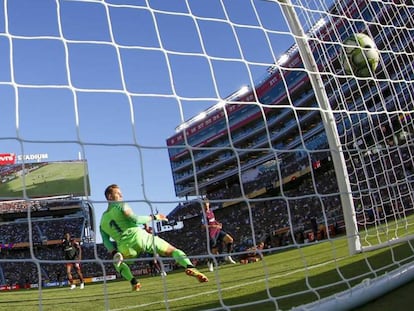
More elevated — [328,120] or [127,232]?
[328,120]

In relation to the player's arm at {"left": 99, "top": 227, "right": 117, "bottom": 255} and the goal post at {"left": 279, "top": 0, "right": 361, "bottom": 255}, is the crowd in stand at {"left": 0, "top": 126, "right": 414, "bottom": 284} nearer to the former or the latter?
the player's arm at {"left": 99, "top": 227, "right": 117, "bottom": 255}

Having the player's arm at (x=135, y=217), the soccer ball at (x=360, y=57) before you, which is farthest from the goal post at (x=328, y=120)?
the player's arm at (x=135, y=217)

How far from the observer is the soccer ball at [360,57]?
13.7 ft

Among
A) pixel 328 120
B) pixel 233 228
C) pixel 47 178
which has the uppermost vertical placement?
pixel 47 178

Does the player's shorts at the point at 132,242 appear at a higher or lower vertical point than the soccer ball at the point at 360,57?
lower

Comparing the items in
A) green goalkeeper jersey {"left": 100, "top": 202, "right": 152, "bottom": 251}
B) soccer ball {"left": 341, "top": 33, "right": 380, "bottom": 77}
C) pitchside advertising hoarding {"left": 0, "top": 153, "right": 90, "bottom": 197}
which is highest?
pitchside advertising hoarding {"left": 0, "top": 153, "right": 90, "bottom": 197}

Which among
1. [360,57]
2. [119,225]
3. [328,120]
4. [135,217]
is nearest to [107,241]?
[119,225]

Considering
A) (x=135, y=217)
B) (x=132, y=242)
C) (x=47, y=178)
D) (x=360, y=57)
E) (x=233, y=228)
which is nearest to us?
(x=360, y=57)

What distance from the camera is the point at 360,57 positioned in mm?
4188

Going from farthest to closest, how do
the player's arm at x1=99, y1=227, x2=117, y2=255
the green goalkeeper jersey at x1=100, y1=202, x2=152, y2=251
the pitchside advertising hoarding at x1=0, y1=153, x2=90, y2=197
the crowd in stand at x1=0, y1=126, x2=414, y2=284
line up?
the pitchside advertising hoarding at x1=0, y1=153, x2=90, y2=197
the crowd in stand at x1=0, y1=126, x2=414, y2=284
the player's arm at x1=99, y1=227, x2=117, y2=255
the green goalkeeper jersey at x1=100, y1=202, x2=152, y2=251

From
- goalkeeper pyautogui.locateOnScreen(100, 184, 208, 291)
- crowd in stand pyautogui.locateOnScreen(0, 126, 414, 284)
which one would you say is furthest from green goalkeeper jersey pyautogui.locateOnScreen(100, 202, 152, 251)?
crowd in stand pyautogui.locateOnScreen(0, 126, 414, 284)

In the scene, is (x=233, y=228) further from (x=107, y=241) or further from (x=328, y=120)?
(x=328, y=120)

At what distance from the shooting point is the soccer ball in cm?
418

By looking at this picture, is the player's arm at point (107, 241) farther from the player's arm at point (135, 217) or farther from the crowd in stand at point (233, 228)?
the crowd in stand at point (233, 228)
